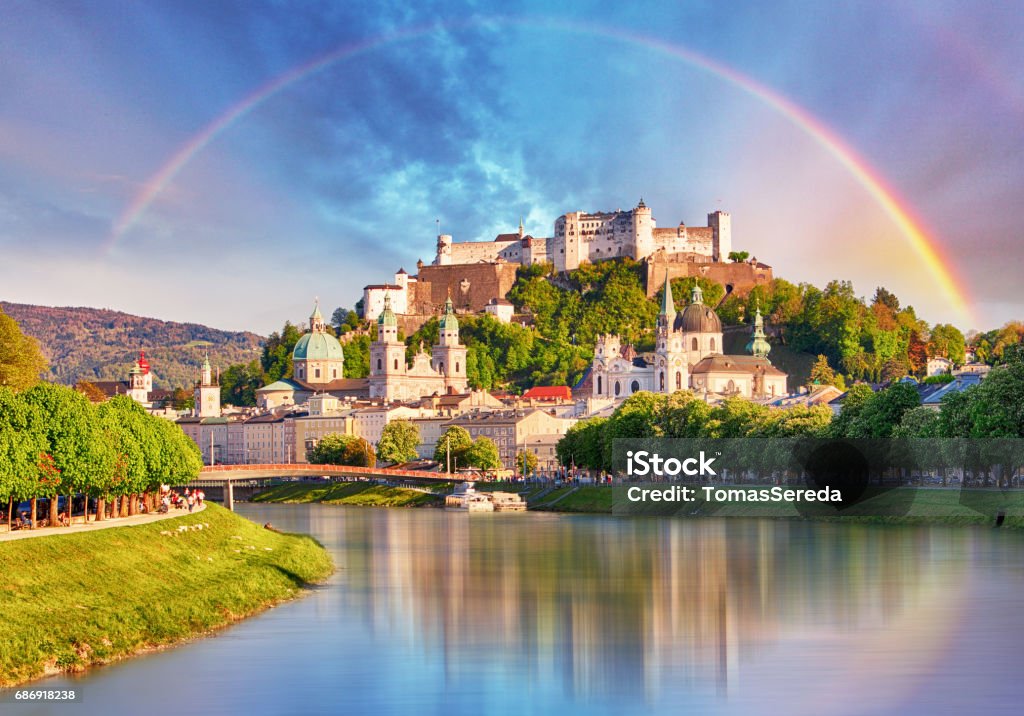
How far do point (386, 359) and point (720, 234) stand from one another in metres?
38.5

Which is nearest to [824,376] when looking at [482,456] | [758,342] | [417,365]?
[758,342]

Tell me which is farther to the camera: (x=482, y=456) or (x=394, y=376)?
(x=394, y=376)

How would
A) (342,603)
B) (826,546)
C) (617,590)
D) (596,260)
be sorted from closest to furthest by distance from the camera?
(342,603) < (617,590) < (826,546) < (596,260)

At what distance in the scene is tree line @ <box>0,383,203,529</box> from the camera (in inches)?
1528

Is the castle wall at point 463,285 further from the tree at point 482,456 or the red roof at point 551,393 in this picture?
the tree at point 482,456

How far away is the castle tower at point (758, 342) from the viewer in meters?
161

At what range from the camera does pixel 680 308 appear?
554ft

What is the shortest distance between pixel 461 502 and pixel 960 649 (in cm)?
6983

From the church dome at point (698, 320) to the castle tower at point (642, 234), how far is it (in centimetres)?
1682

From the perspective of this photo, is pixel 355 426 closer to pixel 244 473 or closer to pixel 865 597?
pixel 244 473

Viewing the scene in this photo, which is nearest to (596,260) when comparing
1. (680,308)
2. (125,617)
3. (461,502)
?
(680,308)

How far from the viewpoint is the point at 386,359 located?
586ft

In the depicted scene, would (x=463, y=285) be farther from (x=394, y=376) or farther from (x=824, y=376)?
(x=824, y=376)

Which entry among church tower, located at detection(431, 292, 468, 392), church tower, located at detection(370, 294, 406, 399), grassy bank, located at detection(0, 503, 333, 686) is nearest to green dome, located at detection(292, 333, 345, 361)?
church tower, located at detection(370, 294, 406, 399)
